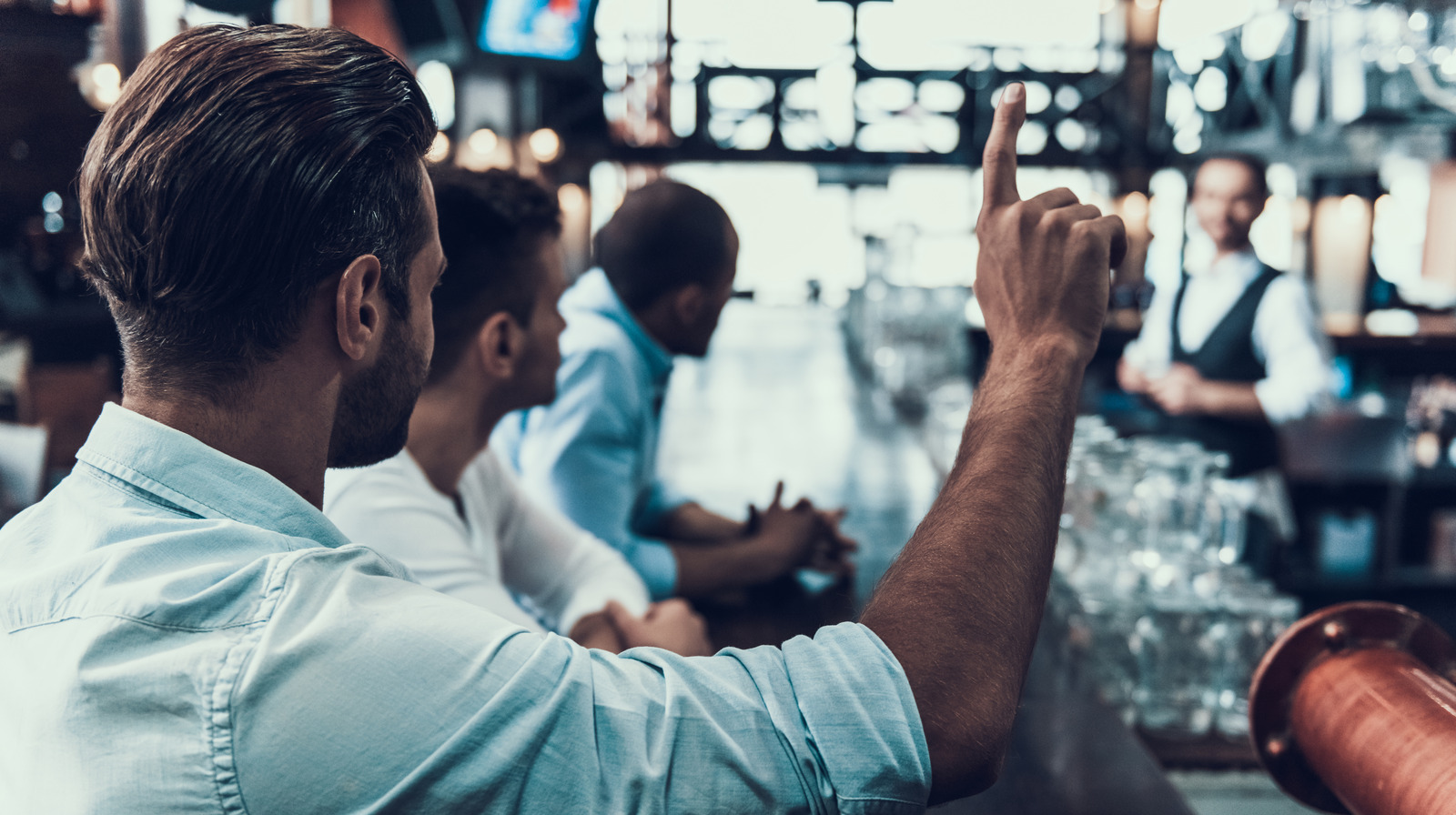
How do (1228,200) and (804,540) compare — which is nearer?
(804,540)

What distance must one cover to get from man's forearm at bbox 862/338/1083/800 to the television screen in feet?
17.1

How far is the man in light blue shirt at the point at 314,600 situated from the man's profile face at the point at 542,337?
0.69 m

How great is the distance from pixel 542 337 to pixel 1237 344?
2682mm

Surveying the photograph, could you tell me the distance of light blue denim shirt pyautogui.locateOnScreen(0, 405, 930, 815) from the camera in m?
0.48

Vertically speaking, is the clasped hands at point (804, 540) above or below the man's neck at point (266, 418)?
below

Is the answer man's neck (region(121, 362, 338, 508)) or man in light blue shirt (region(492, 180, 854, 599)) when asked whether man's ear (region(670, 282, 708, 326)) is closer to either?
man in light blue shirt (region(492, 180, 854, 599))

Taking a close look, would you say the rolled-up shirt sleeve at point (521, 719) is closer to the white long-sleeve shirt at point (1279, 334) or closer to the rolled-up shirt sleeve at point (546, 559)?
the rolled-up shirt sleeve at point (546, 559)

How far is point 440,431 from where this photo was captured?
1229 millimetres

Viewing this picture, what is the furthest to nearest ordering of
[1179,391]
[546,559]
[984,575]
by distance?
1. [1179,391]
2. [546,559]
3. [984,575]

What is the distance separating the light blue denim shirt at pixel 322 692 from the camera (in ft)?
1.58

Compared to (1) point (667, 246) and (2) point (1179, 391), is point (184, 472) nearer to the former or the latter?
(1) point (667, 246)

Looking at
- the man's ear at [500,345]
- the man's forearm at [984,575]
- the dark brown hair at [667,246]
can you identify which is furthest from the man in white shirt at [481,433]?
the man's forearm at [984,575]

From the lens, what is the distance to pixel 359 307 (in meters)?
0.61

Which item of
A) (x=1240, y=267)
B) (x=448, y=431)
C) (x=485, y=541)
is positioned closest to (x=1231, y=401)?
(x=1240, y=267)
